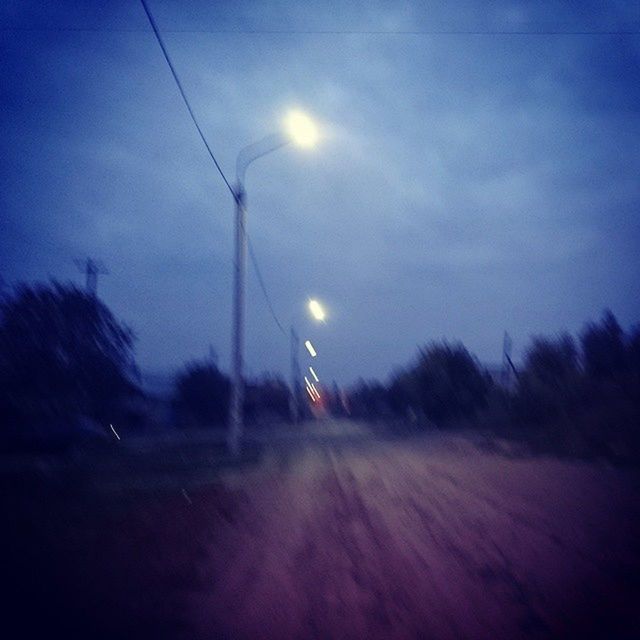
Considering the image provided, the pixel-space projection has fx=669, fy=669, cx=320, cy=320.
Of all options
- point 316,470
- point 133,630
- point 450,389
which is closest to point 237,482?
point 316,470

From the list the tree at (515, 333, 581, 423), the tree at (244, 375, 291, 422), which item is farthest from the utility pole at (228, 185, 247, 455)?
the tree at (244, 375, 291, 422)

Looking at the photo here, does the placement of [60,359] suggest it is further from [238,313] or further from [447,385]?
[447,385]

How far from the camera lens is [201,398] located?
5844 centimetres

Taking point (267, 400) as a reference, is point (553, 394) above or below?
below

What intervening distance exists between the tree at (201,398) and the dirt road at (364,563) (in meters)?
41.8

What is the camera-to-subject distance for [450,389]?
56.1 meters

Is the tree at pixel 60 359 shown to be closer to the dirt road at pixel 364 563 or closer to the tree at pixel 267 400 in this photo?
the dirt road at pixel 364 563

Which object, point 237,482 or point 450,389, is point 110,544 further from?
point 450,389

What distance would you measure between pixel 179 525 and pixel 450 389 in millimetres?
46342

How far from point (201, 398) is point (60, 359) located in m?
24.7

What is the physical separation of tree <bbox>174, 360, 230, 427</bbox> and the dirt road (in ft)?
137

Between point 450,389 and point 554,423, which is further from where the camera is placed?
point 450,389

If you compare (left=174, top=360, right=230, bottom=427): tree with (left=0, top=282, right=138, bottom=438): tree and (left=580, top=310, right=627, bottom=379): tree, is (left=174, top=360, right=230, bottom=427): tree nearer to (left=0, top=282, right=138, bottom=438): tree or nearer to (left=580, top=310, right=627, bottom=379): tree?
(left=0, top=282, right=138, bottom=438): tree

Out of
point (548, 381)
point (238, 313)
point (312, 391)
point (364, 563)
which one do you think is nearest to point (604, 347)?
point (548, 381)
